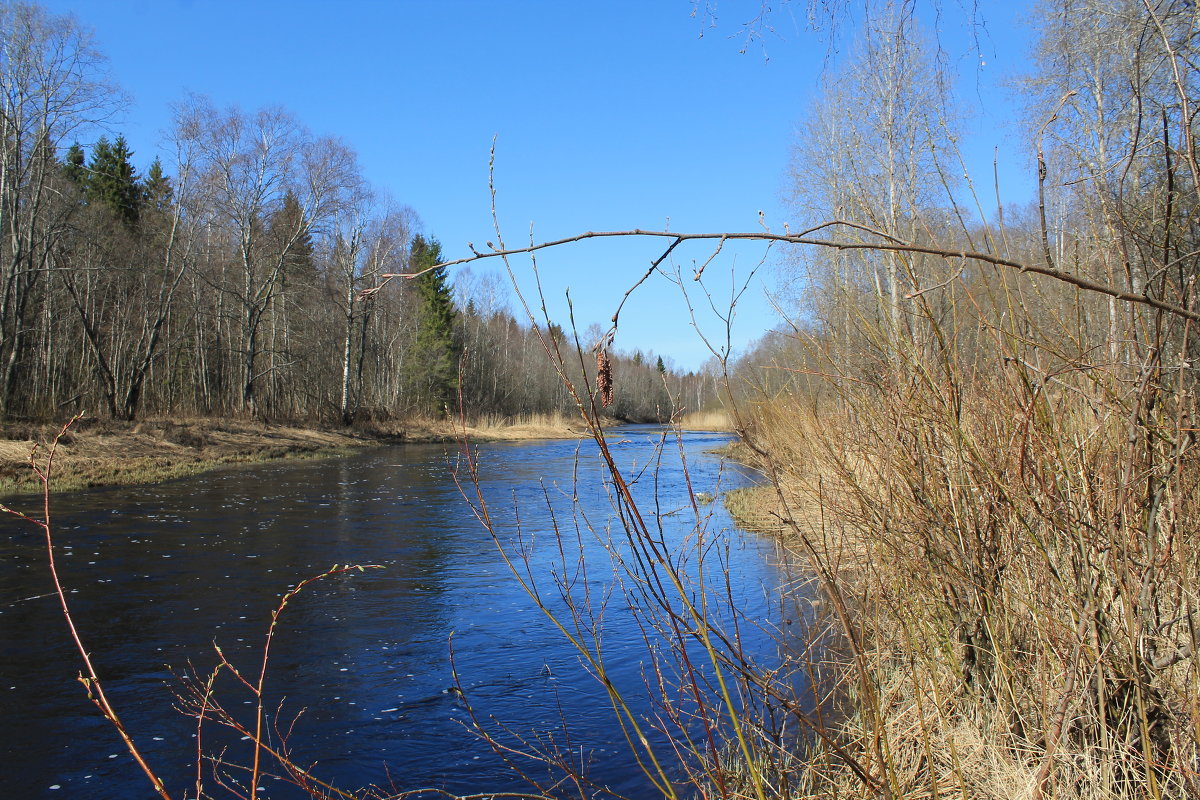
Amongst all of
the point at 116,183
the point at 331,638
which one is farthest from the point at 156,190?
the point at 331,638

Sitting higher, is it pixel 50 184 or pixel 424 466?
pixel 50 184

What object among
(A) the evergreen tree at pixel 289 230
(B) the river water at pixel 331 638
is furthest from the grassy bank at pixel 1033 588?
(A) the evergreen tree at pixel 289 230

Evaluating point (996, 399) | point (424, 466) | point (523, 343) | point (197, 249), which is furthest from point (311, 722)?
point (523, 343)

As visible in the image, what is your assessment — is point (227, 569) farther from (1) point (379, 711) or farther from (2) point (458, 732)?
(2) point (458, 732)

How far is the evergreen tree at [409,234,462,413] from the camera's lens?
44094mm

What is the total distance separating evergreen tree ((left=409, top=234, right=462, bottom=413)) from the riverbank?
1073 centimetres

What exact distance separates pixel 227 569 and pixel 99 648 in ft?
8.98

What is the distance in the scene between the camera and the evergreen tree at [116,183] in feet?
131

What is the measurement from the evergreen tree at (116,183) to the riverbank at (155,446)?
17714 millimetres

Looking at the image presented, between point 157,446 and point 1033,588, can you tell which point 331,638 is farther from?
point 157,446

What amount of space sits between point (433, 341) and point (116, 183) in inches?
702

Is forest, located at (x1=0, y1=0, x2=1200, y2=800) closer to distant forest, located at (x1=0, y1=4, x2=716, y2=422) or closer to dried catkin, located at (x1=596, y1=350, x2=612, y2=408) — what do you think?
dried catkin, located at (x1=596, y1=350, x2=612, y2=408)

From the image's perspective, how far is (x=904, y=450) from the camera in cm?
310

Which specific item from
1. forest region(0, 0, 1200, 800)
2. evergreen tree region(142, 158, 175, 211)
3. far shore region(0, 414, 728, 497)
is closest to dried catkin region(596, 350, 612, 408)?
forest region(0, 0, 1200, 800)
